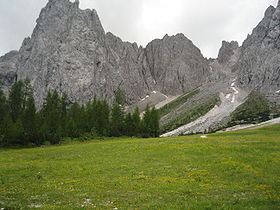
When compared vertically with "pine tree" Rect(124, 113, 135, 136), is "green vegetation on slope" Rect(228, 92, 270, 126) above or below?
above

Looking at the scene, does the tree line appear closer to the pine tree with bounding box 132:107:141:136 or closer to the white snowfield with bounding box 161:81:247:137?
the pine tree with bounding box 132:107:141:136

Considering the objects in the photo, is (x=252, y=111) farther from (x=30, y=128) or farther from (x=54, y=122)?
(x=30, y=128)

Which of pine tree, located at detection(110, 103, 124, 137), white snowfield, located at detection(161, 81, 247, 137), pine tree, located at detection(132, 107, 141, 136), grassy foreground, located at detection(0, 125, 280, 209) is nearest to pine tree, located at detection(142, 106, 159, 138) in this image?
pine tree, located at detection(132, 107, 141, 136)

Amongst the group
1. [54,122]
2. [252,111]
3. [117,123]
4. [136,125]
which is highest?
[252,111]

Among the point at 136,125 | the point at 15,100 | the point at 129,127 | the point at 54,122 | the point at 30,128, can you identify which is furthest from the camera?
the point at 129,127

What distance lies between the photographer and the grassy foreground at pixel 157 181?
13.9m

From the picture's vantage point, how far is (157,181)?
67.2 feet

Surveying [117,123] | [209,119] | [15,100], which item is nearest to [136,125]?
[117,123]

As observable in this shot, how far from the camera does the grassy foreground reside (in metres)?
13.9

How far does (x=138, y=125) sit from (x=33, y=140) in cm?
4113

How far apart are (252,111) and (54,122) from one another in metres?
130

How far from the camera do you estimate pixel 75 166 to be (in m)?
29.3

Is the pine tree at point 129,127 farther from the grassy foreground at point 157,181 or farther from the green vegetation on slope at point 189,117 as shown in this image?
the green vegetation on slope at point 189,117

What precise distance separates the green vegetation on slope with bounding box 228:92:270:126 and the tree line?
209 feet
